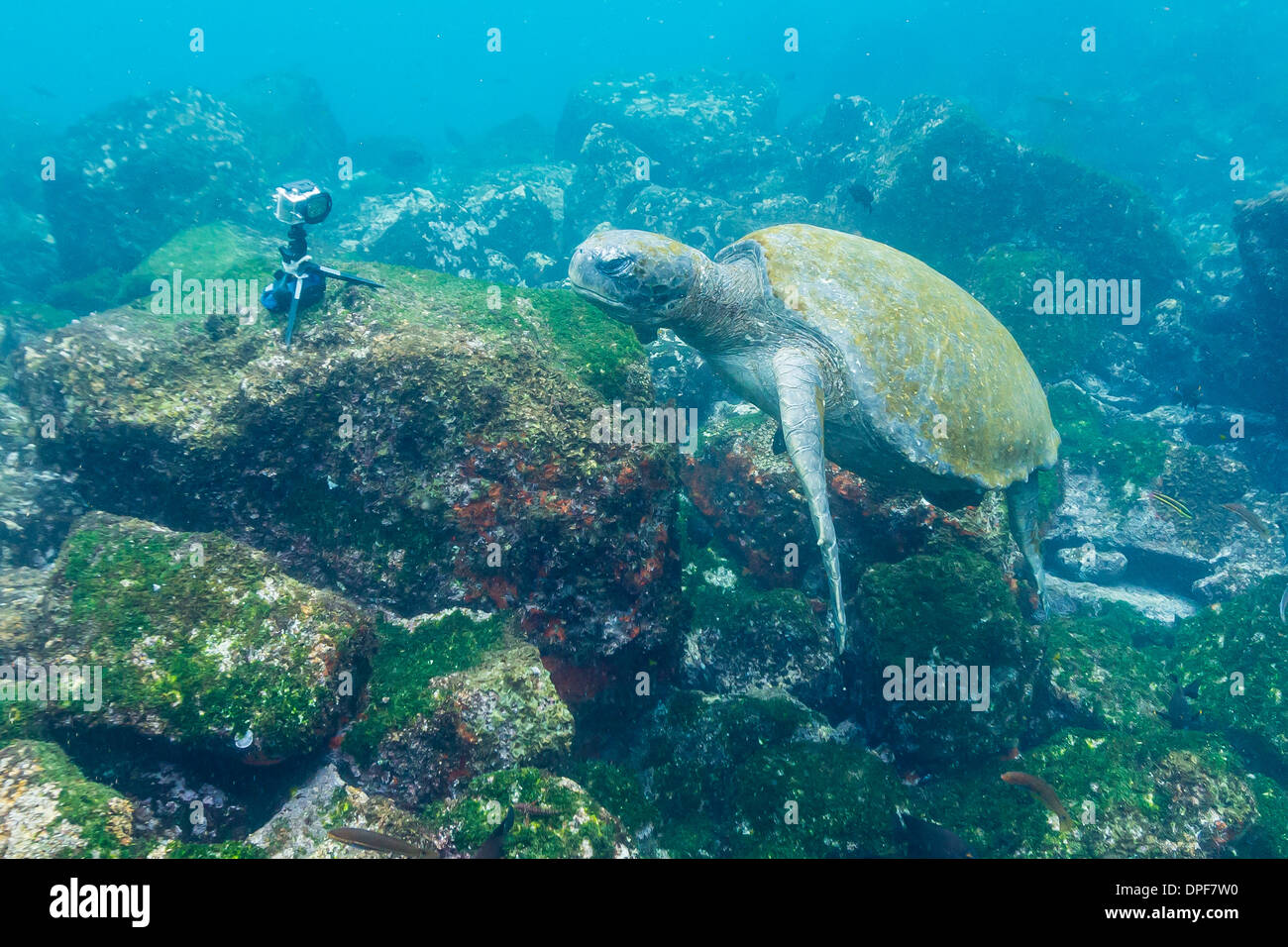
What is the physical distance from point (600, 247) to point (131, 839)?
4896 millimetres

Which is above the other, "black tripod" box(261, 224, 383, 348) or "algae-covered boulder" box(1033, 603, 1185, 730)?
"black tripod" box(261, 224, 383, 348)

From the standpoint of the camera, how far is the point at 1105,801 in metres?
4.38

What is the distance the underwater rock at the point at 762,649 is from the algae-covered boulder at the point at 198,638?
10.8 ft

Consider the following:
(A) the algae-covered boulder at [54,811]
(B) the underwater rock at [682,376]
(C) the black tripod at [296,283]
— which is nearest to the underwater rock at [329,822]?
(A) the algae-covered boulder at [54,811]

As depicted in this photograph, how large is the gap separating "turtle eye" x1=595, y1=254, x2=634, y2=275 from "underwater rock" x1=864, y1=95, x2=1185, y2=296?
1142 cm

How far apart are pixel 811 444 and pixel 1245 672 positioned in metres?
6.15

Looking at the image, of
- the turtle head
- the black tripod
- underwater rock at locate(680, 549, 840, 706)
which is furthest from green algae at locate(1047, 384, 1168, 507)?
the black tripod

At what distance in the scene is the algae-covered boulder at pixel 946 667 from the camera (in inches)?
187

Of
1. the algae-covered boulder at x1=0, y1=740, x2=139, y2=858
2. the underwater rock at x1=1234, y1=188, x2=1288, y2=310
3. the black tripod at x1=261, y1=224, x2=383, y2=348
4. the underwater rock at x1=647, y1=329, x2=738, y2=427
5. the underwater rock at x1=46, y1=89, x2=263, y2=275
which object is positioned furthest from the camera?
the underwater rock at x1=46, y1=89, x2=263, y2=275

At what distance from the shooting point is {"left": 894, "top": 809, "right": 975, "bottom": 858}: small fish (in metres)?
3.78

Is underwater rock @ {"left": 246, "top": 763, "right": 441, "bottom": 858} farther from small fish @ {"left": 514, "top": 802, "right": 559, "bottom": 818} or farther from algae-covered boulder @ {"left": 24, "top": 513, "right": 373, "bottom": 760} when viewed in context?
small fish @ {"left": 514, "top": 802, "right": 559, "bottom": 818}

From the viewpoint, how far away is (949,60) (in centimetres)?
3909

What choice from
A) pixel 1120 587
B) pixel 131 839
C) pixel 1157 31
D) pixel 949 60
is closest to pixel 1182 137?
pixel 1157 31
